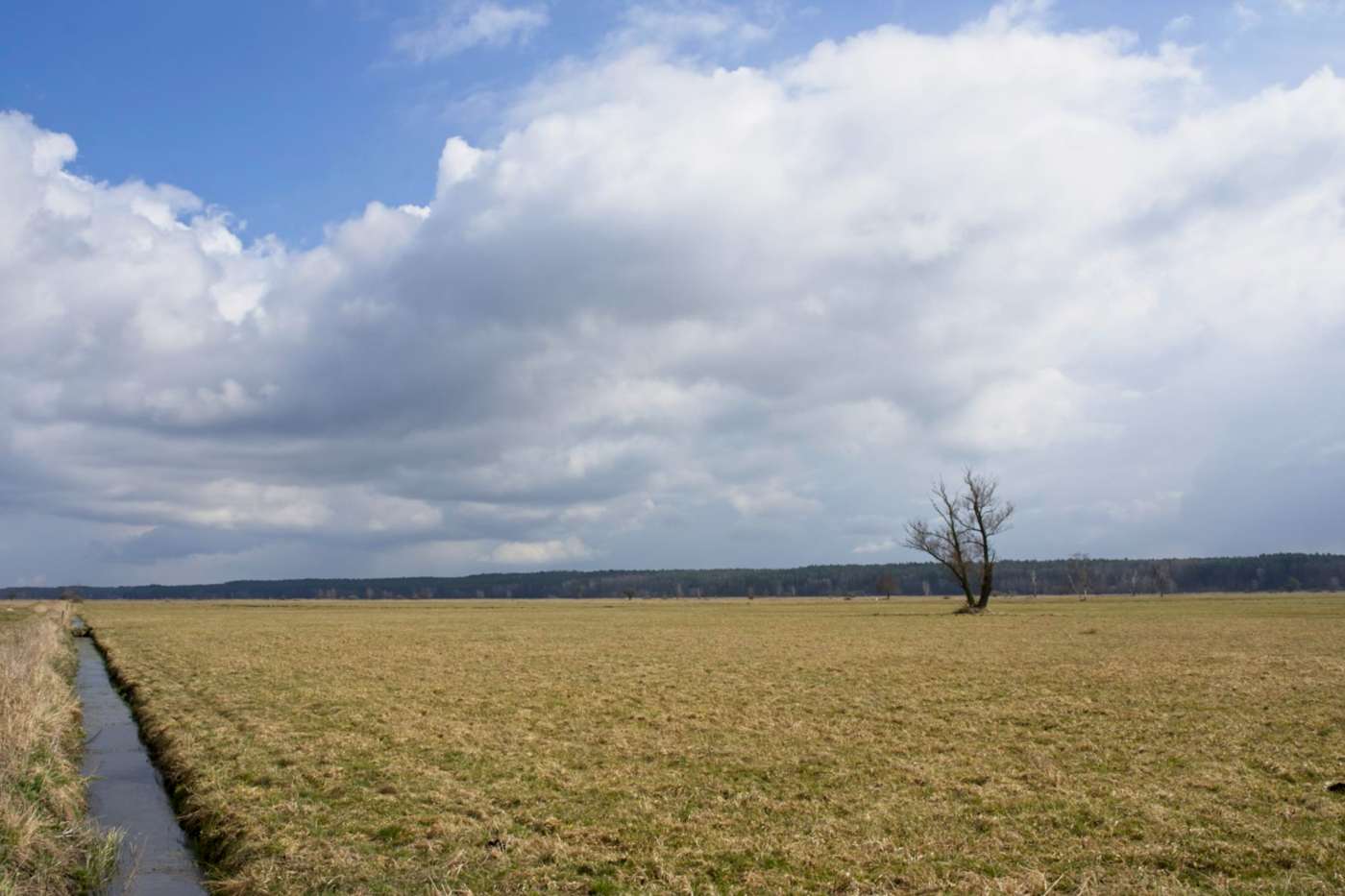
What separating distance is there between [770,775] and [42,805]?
35.0ft

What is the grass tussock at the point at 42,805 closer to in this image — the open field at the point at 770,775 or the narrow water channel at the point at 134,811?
the narrow water channel at the point at 134,811

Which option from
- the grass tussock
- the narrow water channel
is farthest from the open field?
the grass tussock

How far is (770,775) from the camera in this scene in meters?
13.7

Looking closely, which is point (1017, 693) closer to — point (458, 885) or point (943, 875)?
point (943, 875)

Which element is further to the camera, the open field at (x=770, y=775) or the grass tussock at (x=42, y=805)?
the grass tussock at (x=42, y=805)

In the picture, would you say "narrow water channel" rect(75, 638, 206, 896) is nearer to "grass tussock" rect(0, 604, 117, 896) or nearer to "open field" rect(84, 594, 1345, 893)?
"grass tussock" rect(0, 604, 117, 896)

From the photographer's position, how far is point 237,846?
11000 mm

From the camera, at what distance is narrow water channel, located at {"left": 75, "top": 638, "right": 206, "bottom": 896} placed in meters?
10.5

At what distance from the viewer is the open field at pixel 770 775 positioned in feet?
31.2

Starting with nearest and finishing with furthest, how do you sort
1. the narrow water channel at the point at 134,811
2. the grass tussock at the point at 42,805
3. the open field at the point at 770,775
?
the open field at the point at 770,775
the grass tussock at the point at 42,805
the narrow water channel at the point at 134,811

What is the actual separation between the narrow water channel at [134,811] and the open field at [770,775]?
47cm

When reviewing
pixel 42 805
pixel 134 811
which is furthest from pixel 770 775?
pixel 42 805

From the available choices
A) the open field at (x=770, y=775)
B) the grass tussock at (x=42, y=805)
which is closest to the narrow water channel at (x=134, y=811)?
the grass tussock at (x=42, y=805)

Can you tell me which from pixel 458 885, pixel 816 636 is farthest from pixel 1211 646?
pixel 458 885
